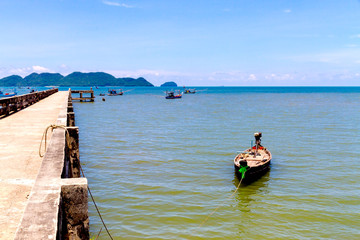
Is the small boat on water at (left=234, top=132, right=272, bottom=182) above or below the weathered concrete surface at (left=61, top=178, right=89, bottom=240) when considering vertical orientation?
below

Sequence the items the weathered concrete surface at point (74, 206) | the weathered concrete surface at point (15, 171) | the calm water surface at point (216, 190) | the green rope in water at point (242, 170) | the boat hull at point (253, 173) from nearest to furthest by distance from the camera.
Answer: the weathered concrete surface at point (74, 206) → the weathered concrete surface at point (15, 171) → the calm water surface at point (216, 190) → the green rope in water at point (242, 170) → the boat hull at point (253, 173)

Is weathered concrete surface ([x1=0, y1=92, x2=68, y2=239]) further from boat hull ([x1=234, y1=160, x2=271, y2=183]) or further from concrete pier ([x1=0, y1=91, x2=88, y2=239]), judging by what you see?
boat hull ([x1=234, y1=160, x2=271, y2=183])

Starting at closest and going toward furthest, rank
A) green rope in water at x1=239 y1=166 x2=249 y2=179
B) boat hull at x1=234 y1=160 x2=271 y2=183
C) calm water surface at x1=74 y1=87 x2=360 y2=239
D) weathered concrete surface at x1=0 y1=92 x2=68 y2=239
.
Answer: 1. weathered concrete surface at x1=0 y1=92 x2=68 y2=239
2. calm water surface at x1=74 y1=87 x2=360 y2=239
3. green rope in water at x1=239 y1=166 x2=249 y2=179
4. boat hull at x1=234 y1=160 x2=271 y2=183

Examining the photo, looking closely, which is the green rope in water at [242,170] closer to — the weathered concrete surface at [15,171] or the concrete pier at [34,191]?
the concrete pier at [34,191]

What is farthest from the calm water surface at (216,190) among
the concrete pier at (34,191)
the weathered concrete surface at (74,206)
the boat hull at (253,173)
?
the weathered concrete surface at (74,206)

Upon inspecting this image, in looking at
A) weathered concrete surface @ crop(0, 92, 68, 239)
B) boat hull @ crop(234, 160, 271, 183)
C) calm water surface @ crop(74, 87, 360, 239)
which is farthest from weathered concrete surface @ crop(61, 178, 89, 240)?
boat hull @ crop(234, 160, 271, 183)

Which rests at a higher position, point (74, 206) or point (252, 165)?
point (74, 206)

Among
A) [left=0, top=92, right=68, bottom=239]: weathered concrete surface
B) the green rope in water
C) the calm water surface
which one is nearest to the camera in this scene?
[left=0, top=92, right=68, bottom=239]: weathered concrete surface

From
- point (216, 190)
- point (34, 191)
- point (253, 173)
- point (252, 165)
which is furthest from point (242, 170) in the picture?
point (34, 191)

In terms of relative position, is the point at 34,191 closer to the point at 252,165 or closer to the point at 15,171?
the point at 15,171

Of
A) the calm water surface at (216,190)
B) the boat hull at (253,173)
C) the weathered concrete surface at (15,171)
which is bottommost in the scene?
the calm water surface at (216,190)

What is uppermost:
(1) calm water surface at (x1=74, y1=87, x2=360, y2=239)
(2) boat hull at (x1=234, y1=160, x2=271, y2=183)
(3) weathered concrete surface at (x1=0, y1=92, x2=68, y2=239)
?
(3) weathered concrete surface at (x1=0, y1=92, x2=68, y2=239)

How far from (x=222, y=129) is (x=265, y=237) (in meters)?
23.1

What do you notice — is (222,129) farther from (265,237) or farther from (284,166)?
(265,237)
